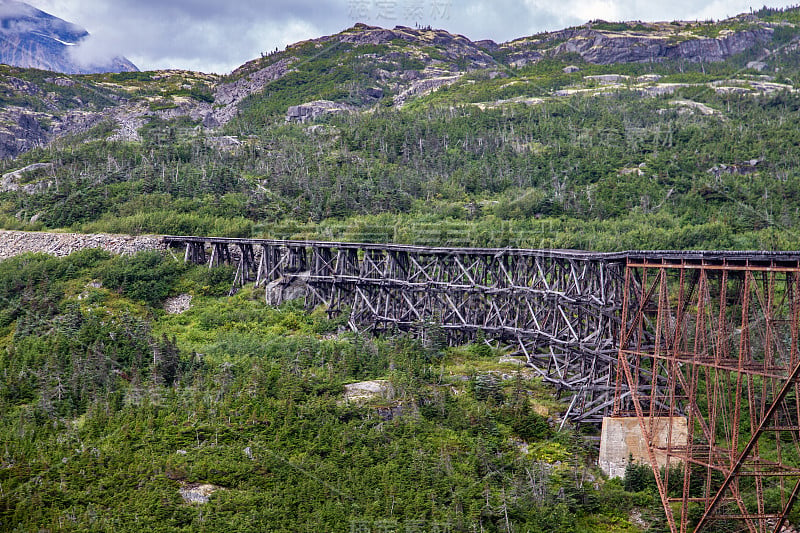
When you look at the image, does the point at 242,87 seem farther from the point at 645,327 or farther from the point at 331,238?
the point at 645,327

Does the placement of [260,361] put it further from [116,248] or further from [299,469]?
[116,248]

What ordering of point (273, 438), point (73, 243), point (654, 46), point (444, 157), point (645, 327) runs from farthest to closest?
point (654, 46) < point (444, 157) < point (73, 243) < point (645, 327) < point (273, 438)

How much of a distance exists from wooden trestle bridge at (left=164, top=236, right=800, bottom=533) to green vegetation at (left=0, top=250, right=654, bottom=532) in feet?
7.55

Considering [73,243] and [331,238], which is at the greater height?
[331,238]

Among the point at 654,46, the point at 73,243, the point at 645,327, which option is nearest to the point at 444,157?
the point at 73,243

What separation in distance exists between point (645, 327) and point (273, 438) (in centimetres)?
1932

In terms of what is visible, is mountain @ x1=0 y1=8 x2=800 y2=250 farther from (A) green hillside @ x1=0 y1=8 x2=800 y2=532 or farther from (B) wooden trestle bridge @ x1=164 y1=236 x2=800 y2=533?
(B) wooden trestle bridge @ x1=164 y1=236 x2=800 y2=533

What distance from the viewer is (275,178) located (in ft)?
228

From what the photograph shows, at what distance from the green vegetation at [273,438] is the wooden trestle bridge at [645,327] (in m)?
2.30

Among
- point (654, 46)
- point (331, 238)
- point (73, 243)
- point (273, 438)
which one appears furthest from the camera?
point (654, 46)

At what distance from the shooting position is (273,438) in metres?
28.3

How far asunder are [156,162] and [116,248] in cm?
2264

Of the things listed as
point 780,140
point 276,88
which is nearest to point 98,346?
point 780,140

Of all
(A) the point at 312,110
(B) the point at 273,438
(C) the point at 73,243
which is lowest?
(B) the point at 273,438
